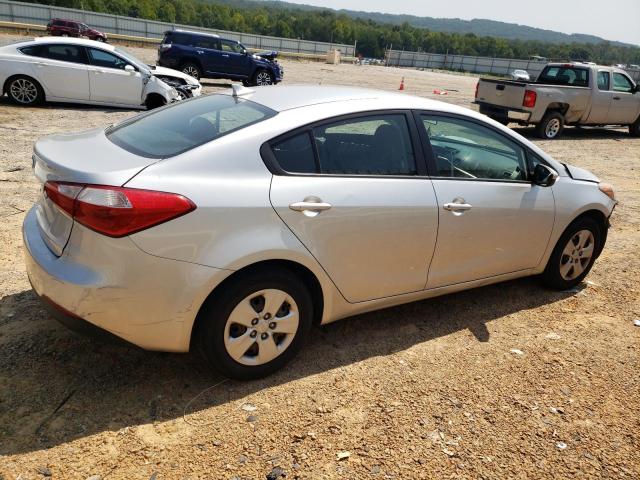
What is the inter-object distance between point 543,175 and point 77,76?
1058 cm

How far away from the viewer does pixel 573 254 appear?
4500 mm

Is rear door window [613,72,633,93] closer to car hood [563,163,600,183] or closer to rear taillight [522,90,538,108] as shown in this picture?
rear taillight [522,90,538,108]

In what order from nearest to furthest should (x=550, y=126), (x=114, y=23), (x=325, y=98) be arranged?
1. (x=325, y=98)
2. (x=550, y=126)
3. (x=114, y=23)

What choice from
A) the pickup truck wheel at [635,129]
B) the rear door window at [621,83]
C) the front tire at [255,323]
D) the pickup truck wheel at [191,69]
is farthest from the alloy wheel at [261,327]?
the pickup truck wheel at [191,69]

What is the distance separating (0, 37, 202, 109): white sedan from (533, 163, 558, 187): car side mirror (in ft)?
29.2

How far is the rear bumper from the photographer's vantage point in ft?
41.3

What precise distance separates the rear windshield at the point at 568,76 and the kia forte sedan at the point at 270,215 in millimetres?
11373

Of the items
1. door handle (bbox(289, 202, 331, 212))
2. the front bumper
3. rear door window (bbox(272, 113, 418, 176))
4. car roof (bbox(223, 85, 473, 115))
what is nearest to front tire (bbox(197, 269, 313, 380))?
the front bumper

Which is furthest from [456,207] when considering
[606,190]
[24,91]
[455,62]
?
[455,62]

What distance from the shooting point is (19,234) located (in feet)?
15.5

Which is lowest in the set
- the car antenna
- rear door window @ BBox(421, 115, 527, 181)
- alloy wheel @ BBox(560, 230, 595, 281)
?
alloy wheel @ BBox(560, 230, 595, 281)

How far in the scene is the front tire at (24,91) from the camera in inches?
429

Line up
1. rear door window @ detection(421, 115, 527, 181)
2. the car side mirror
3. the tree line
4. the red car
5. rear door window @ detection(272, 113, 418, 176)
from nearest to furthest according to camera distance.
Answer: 1. rear door window @ detection(272, 113, 418, 176)
2. rear door window @ detection(421, 115, 527, 181)
3. the car side mirror
4. the red car
5. the tree line

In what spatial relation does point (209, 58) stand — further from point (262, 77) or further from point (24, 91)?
point (24, 91)
